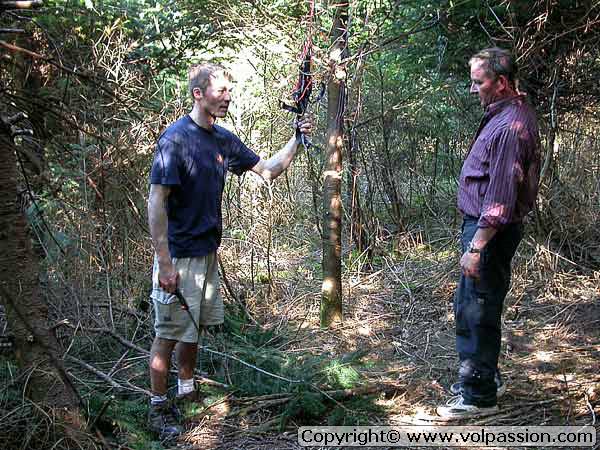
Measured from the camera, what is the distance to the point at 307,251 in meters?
7.02

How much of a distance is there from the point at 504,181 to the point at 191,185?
5.47 feet

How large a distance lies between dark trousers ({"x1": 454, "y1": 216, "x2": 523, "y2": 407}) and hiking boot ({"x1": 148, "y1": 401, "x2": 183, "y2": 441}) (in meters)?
1.63

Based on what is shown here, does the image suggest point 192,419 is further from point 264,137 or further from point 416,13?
point 416,13

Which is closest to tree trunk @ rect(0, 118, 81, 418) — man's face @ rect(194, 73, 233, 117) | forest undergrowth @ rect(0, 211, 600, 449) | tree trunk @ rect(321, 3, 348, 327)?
forest undergrowth @ rect(0, 211, 600, 449)

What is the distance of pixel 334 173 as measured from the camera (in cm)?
472

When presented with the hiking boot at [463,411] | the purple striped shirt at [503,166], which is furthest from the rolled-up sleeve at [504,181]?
the hiking boot at [463,411]

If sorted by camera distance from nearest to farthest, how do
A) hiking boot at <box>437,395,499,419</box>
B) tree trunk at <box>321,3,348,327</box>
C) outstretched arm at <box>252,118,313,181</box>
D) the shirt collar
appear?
the shirt collar < hiking boot at <box>437,395,499,419</box> < outstretched arm at <box>252,118,313,181</box> < tree trunk at <box>321,3,348,327</box>

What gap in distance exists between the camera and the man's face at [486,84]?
3.15 m

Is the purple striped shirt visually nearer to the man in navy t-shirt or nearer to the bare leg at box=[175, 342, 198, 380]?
the man in navy t-shirt

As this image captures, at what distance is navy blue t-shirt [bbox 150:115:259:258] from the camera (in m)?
3.21

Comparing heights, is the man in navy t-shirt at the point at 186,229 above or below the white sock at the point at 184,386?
above

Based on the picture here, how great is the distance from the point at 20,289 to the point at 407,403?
2253 mm

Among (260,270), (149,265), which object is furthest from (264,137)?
(149,265)

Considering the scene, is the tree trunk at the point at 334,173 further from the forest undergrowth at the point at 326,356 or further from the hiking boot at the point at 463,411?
the hiking boot at the point at 463,411
